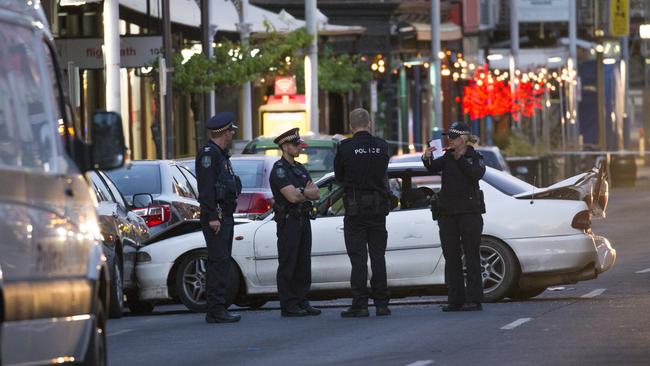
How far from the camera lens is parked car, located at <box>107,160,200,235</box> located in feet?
71.3

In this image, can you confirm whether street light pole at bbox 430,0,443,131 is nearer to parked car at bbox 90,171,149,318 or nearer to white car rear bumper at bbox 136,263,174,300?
parked car at bbox 90,171,149,318

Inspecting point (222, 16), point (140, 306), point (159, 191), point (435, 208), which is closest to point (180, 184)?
point (159, 191)

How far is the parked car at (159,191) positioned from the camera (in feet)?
71.3

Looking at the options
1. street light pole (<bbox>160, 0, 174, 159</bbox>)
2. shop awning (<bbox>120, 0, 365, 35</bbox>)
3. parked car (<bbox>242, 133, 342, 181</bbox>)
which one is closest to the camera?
parked car (<bbox>242, 133, 342, 181</bbox>)

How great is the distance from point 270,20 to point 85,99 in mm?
5729

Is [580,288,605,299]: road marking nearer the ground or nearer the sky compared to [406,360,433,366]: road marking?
nearer the ground

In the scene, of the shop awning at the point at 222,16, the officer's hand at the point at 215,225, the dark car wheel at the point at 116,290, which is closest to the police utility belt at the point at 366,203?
the officer's hand at the point at 215,225

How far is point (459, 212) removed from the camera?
1794 centimetres

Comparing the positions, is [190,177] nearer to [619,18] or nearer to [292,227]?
[292,227]

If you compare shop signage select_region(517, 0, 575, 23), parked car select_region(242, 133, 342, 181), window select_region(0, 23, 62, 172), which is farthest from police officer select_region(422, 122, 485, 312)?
shop signage select_region(517, 0, 575, 23)

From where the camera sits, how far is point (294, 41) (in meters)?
42.7

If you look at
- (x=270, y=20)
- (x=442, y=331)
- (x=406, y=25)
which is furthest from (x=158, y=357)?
(x=406, y=25)

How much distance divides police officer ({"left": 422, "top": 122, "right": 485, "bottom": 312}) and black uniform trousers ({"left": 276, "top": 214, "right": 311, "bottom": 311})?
1.25m

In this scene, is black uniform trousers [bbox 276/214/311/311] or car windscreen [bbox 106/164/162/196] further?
car windscreen [bbox 106/164/162/196]
